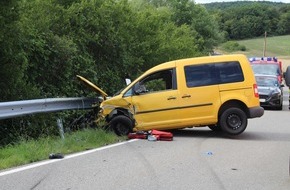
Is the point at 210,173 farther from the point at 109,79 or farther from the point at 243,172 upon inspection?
the point at 109,79

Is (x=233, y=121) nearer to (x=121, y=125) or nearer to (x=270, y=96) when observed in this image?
(x=121, y=125)

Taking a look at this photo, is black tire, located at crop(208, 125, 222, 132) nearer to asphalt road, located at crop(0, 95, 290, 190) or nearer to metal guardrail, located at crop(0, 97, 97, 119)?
asphalt road, located at crop(0, 95, 290, 190)

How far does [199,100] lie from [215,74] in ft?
2.53

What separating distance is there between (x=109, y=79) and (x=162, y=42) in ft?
21.8

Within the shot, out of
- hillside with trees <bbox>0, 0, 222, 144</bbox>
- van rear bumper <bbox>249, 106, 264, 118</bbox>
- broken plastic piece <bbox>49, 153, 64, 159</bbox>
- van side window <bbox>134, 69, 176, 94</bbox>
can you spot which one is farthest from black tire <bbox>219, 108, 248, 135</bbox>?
broken plastic piece <bbox>49, 153, 64, 159</bbox>

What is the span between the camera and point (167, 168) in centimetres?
786

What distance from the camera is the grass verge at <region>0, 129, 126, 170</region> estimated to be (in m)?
8.20

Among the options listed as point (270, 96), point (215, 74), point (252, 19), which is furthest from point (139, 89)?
point (252, 19)

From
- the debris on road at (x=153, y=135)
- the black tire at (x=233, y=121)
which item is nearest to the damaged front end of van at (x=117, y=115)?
the debris on road at (x=153, y=135)

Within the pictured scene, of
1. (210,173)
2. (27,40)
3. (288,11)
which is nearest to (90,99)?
(27,40)

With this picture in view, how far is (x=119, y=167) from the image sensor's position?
790cm

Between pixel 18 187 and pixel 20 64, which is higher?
pixel 20 64

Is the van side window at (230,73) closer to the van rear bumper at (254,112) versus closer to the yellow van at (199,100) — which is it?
→ the yellow van at (199,100)

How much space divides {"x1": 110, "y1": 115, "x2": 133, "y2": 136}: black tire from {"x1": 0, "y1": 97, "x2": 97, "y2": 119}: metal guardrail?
1.24 metres
